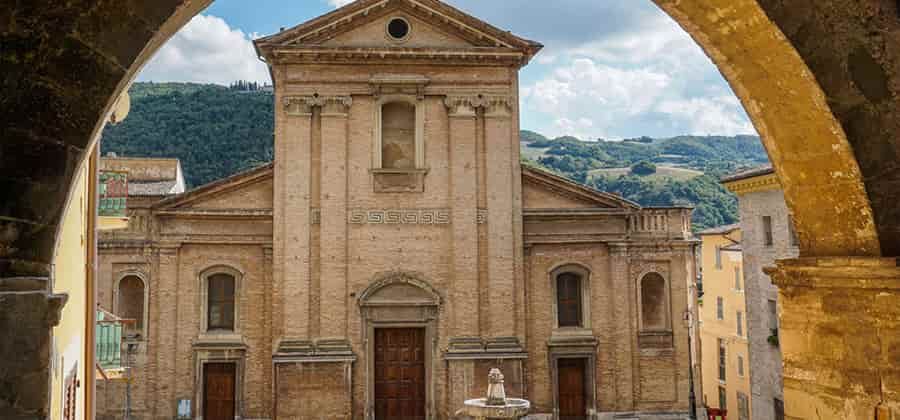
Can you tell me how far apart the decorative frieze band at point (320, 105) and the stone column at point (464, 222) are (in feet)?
10.4

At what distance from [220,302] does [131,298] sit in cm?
267

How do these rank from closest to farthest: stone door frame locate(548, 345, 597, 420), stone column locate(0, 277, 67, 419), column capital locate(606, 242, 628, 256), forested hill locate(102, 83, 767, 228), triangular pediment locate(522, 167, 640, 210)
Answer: stone column locate(0, 277, 67, 419)
stone door frame locate(548, 345, 597, 420)
column capital locate(606, 242, 628, 256)
triangular pediment locate(522, 167, 640, 210)
forested hill locate(102, 83, 767, 228)

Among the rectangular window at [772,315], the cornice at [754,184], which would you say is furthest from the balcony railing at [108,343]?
the rectangular window at [772,315]

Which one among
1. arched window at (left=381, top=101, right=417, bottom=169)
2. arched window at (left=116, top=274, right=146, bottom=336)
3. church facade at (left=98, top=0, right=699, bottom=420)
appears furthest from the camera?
arched window at (left=381, top=101, right=417, bottom=169)

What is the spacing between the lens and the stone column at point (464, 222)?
22438 millimetres

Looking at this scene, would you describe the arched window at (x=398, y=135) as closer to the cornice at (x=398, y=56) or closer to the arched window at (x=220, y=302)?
the cornice at (x=398, y=56)

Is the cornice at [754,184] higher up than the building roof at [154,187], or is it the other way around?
the building roof at [154,187]

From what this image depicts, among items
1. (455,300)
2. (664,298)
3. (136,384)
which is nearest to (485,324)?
(455,300)

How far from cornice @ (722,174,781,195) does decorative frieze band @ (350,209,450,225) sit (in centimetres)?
943

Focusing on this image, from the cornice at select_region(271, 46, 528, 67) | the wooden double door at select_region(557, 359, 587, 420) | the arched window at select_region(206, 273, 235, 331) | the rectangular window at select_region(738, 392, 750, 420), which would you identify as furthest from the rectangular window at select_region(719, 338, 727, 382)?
the arched window at select_region(206, 273, 235, 331)

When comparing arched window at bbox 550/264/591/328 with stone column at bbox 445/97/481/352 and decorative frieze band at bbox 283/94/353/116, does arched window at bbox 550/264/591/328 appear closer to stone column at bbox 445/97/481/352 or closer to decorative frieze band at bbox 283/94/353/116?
stone column at bbox 445/97/481/352

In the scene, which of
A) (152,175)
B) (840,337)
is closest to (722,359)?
(152,175)

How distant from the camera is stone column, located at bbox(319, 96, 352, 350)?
22.2 m

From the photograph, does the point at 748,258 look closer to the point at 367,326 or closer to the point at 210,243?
the point at 367,326
